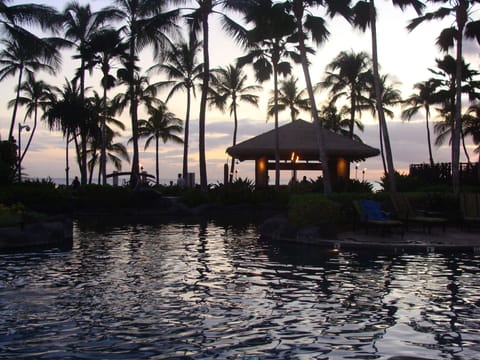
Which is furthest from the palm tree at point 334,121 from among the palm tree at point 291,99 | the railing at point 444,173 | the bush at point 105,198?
the bush at point 105,198

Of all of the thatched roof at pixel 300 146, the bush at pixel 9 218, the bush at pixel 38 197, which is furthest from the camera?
the thatched roof at pixel 300 146

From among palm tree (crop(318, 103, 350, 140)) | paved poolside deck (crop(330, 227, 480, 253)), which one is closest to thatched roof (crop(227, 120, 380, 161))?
paved poolside deck (crop(330, 227, 480, 253))

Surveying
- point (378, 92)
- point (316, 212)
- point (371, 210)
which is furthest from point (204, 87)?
point (371, 210)

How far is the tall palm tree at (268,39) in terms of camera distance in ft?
75.3

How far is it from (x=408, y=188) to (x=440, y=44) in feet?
20.4

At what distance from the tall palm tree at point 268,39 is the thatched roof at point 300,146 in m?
0.93

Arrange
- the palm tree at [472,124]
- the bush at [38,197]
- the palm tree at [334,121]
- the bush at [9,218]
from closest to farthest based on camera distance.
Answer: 1. the bush at [9,218]
2. the bush at [38,197]
3. the palm tree at [472,124]
4. the palm tree at [334,121]

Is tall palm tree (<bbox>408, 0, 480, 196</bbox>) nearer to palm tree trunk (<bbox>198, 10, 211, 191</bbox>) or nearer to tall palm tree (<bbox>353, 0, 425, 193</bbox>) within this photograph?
tall palm tree (<bbox>353, 0, 425, 193</bbox>)

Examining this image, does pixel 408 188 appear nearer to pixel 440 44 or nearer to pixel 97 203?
pixel 440 44

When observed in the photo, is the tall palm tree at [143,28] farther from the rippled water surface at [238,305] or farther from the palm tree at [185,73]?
the rippled water surface at [238,305]

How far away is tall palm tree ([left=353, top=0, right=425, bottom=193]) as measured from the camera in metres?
21.6

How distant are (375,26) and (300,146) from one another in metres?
12.8

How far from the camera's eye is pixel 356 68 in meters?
51.7

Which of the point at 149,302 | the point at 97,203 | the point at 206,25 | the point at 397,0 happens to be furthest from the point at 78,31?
the point at 149,302
